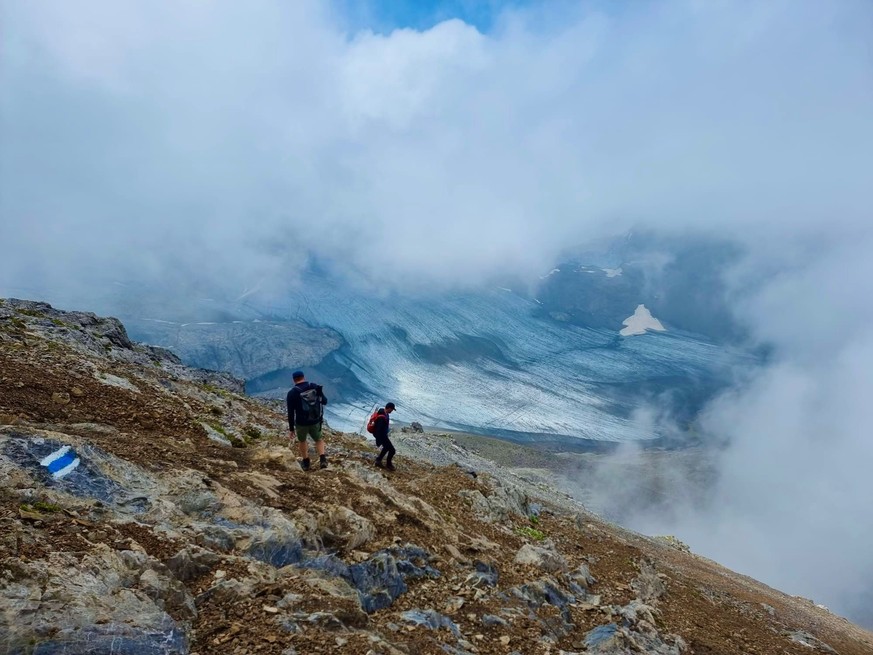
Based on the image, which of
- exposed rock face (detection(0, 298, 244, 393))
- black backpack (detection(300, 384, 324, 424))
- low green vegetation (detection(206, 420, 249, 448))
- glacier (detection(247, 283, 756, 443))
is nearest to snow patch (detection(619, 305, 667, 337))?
glacier (detection(247, 283, 756, 443))

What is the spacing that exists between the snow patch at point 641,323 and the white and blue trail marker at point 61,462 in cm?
16505

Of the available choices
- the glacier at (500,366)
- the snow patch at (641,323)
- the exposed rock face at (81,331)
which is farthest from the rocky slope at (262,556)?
the snow patch at (641,323)

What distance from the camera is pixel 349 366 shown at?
356 feet

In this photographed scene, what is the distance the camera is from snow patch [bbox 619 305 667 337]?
6491 inches

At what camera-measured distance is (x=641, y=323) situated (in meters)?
170

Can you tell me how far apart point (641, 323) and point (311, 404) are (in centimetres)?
17201

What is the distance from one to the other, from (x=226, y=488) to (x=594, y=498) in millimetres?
82376

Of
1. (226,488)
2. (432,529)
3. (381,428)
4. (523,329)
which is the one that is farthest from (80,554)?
(523,329)

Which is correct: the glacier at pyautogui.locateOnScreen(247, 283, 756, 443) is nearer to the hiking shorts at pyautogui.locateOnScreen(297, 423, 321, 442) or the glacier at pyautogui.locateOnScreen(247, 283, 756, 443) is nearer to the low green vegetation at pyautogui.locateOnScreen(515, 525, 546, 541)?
the low green vegetation at pyautogui.locateOnScreen(515, 525, 546, 541)

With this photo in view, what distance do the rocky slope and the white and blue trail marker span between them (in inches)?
1.0

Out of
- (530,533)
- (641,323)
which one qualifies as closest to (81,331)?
(530,533)

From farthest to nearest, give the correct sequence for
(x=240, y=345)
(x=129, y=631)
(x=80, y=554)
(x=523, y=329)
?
1. (x=523, y=329)
2. (x=240, y=345)
3. (x=80, y=554)
4. (x=129, y=631)

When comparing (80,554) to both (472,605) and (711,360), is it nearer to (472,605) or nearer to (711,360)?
(472,605)

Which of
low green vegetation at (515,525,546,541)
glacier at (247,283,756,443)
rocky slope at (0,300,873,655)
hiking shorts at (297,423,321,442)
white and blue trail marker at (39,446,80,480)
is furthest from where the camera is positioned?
glacier at (247,283,756,443)
